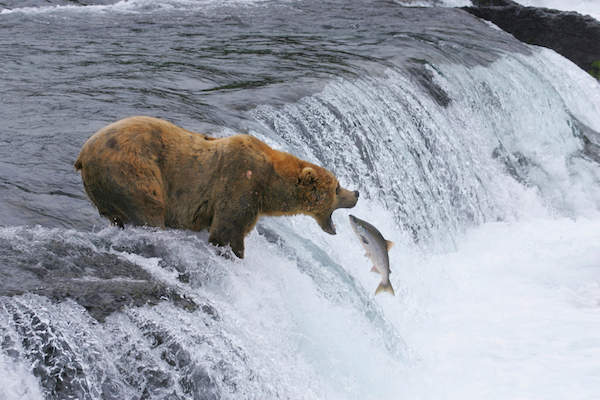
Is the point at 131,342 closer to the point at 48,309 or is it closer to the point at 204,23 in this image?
the point at 48,309

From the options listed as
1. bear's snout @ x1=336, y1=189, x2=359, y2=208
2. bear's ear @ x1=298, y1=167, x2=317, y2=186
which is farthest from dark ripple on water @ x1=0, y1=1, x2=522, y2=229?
bear's snout @ x1=336, y1=189, x2=359, y2=208

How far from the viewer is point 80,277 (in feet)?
11.6

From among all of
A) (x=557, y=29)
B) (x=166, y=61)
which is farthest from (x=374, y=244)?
(x=557, y=29)

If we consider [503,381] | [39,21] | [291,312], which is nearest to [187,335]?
[291,312]

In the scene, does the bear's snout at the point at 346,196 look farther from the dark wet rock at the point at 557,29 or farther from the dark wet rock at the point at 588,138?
A: the dark wet rock at the point at 557,29

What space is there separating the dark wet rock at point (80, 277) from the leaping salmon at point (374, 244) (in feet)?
4.49

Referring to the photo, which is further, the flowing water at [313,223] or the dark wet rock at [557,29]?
the dark wet rock at [557,29]

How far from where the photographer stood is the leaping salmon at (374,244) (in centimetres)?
459

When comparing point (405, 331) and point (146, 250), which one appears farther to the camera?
point (405, 331)

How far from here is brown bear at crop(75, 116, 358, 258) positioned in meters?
3.85

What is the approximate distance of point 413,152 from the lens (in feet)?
27.1

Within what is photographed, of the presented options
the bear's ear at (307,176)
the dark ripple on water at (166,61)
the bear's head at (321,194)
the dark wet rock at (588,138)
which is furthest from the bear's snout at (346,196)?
the dark wet rock at (588,138)

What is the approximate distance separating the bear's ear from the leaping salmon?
35 cm

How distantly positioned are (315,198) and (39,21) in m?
8.47
